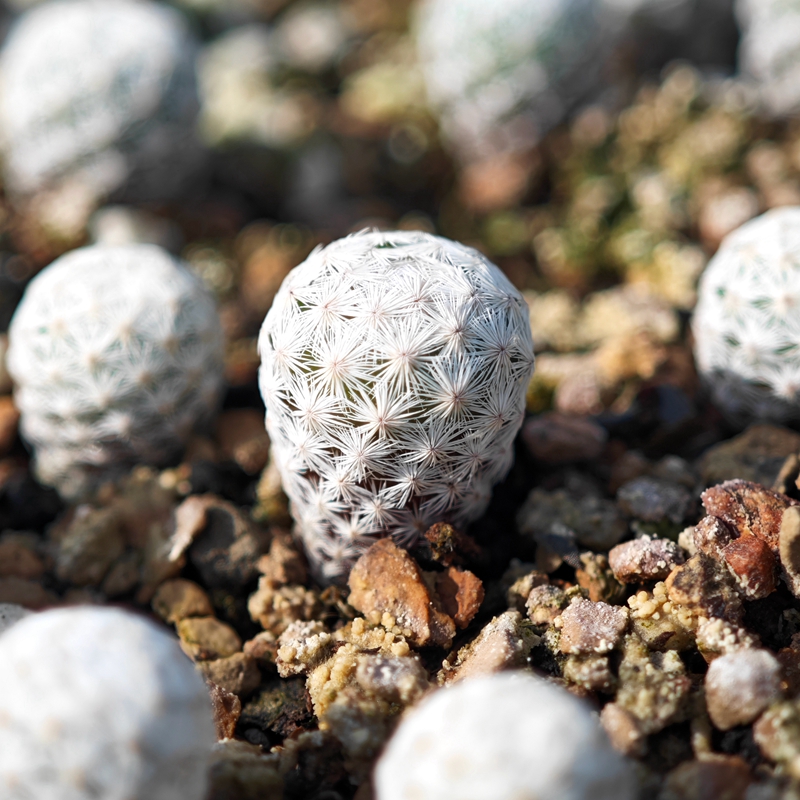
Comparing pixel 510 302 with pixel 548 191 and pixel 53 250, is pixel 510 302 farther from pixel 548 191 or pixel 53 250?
pixel 53 250

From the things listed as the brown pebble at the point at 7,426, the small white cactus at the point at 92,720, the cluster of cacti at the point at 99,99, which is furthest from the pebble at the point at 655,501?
the cluster of cacti at the point at 99,99

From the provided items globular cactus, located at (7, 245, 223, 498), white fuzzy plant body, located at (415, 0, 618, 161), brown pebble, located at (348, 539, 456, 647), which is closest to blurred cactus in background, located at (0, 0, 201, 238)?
globular cactus, located at (7, 245, 223, 498)

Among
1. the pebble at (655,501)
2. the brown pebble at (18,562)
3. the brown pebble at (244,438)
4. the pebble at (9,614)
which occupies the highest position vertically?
the pebble at (655,501)

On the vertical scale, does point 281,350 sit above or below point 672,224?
above

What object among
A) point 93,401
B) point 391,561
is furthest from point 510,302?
point 93,401

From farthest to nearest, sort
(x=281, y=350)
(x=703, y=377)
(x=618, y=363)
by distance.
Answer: (x=618, y=363)
(x=703, y=377)
(x=281, y=350)

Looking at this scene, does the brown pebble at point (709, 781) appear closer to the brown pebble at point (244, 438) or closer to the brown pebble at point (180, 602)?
the brown pebble at point (180, 602)

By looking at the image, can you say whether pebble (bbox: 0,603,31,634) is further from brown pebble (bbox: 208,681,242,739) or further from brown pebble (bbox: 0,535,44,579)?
brown pebble (bbox: 208,681,242,739)

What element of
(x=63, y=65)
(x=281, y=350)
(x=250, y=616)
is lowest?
(x=250, y=616)
